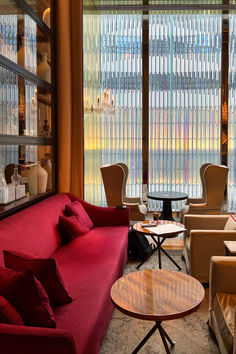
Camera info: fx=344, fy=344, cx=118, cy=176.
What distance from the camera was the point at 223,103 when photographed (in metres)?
6.36

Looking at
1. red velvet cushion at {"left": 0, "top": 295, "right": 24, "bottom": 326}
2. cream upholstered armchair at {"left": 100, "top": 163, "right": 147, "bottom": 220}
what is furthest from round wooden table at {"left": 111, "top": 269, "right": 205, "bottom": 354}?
cream upholstered armchair at {"left": 100, "top": 163, "right": 147, "bottom": 220}

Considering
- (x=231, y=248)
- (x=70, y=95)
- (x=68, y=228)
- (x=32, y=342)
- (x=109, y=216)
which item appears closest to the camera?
(x=32, y=342)

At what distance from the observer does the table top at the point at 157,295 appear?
1854mm

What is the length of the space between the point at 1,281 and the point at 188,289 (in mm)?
1120

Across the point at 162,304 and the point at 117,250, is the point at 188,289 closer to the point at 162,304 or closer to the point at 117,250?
the point at 162,304

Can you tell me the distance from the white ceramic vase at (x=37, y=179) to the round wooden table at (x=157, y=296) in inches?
71.6

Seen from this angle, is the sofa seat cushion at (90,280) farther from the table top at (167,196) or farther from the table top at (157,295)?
the table top at (167,196)

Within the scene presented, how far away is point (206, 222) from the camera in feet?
12.1

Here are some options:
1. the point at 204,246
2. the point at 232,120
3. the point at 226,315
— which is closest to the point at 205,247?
the point at 204,246

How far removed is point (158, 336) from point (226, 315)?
0.64 m

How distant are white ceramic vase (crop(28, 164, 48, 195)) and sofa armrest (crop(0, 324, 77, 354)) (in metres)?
2.40

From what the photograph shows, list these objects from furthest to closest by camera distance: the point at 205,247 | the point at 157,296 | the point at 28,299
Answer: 1. the point at 205,247
2. the point at 157,296
3. the point at 28,299

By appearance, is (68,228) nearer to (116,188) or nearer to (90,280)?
(90,280)

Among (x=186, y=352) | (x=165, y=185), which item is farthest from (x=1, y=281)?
(x=165, y=185)
